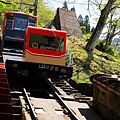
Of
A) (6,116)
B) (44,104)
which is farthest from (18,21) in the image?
(6,116)

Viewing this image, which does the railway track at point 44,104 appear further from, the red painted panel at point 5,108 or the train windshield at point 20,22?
the train windshield at point 20,22

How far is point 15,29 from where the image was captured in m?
21.2

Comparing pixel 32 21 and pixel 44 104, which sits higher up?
pixel 32 21

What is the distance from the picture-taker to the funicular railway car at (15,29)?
20.1 metres

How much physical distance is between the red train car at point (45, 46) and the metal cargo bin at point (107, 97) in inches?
182

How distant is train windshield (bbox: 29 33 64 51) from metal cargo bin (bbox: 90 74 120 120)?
486cm

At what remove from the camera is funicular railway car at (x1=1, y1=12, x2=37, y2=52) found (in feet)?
65.9

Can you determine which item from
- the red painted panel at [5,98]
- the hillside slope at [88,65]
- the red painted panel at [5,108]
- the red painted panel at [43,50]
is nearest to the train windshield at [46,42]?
the red painted panel at [43,50]

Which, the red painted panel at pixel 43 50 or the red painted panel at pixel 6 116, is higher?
the red painted panel at pixel 43 50

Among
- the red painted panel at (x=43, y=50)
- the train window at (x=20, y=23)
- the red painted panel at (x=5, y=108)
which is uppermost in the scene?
the train window at (x=20, y=23)

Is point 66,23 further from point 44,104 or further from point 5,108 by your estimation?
point 5,108

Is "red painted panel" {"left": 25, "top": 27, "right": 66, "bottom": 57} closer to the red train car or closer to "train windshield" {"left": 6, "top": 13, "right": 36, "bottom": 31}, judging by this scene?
the red train car

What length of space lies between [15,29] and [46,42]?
6718 mm

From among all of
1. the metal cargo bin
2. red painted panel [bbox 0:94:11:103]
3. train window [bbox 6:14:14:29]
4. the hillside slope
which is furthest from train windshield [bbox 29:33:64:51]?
train window [bbox 6:14:14:29]
